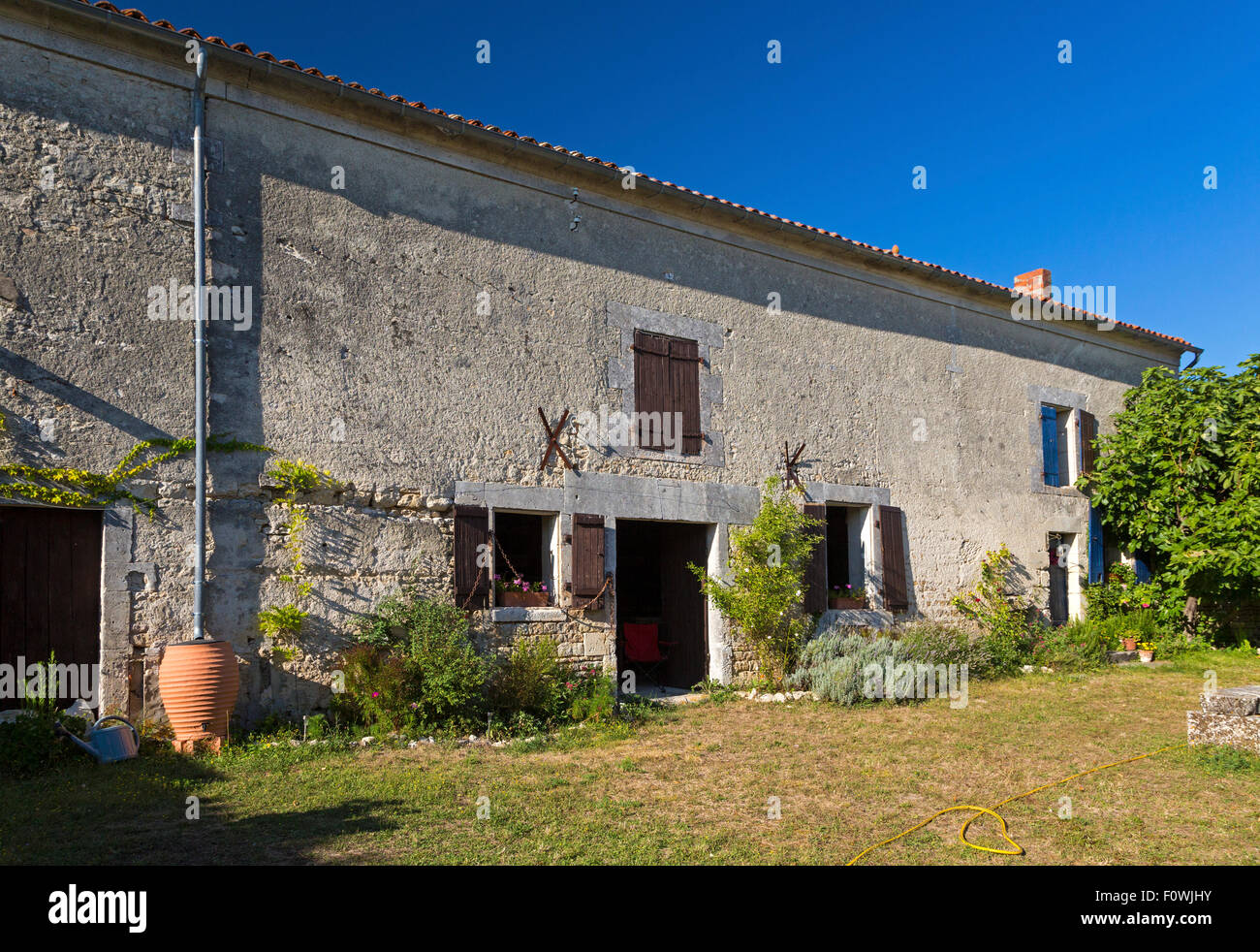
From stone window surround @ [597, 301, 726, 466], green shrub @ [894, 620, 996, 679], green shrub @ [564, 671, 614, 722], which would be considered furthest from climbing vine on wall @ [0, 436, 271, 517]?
green shrub @ [894, 620, 996, 679]

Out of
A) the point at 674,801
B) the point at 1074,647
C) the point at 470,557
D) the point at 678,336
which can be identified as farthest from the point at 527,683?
the point at 1074,647

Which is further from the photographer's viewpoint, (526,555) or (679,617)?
(679,617)

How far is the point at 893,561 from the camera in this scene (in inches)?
405

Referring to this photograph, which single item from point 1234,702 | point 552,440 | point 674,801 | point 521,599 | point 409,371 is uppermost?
point 409,371

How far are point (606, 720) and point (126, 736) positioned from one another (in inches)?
142

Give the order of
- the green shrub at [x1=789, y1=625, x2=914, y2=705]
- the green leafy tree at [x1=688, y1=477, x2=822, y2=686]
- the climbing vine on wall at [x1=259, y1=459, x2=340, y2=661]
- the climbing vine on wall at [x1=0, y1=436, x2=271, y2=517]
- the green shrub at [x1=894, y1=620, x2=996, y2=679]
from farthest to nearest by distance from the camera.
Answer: the green shrub at [x1=894, y1=620, x2=996, y2=679] → the green leafy tree at [x1=688, y1=477, x2=822, y2=686] → the green shrub at [x1=789, y1=625, x2=914, y2=705] → the climbing vine on wall at [x1=259, y1=459, x2=340, y2=661] → the climbing vine on wall at [x1=0, y1=436, x2=271, y2=517]

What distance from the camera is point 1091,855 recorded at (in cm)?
402

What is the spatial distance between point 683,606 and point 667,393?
234cm

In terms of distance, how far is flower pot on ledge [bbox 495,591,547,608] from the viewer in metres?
7.72

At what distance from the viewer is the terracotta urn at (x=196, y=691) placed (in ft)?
19.2

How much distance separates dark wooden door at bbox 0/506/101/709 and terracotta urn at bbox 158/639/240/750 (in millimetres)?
596

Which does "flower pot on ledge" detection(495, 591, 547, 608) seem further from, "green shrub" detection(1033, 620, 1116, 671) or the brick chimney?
the brick chimney

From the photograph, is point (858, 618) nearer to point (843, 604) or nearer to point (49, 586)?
point (843, 604)

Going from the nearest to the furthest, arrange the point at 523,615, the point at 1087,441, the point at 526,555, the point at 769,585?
the point at 523,615 → the point at 769,585 → the point at 526,555 → the point at 1087,441
